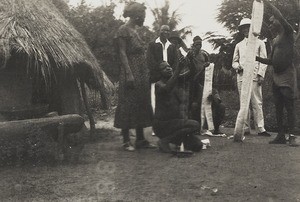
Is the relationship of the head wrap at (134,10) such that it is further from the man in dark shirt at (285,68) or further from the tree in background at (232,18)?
the tree in background at (232,18)

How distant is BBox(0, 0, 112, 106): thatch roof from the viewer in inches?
252

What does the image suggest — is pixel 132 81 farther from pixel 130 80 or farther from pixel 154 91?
pixel 154 91

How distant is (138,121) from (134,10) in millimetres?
1494

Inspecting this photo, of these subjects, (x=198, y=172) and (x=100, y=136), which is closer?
(x=198, y=172)

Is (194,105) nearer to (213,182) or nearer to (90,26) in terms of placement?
(213,182)

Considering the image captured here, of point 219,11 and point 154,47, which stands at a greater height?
point 219,11

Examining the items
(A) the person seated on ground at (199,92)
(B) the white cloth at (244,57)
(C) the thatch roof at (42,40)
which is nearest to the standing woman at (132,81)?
(C) the thatch roof at (42,40)

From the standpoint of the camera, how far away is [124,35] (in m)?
5.88

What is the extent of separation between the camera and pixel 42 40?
6781mm

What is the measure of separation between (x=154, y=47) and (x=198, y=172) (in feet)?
7.79

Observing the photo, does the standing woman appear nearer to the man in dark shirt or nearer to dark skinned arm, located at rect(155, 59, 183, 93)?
dark skinned arm, located at rect(155, 59, 183, 93)

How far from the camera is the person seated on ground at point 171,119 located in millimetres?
5652

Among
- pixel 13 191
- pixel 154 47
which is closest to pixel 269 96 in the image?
pixel 154 47

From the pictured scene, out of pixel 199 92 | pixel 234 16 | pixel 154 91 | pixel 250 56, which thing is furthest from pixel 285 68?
pixel 234 16
